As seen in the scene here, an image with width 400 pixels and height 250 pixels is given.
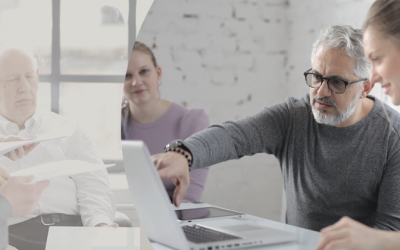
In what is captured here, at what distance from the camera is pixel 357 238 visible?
0.34 m

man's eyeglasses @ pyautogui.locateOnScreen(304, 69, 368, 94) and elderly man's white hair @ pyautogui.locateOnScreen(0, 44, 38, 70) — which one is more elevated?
elderly man's white hair @ pyautogui.locateOnScreen(0, 44, 38, 70)

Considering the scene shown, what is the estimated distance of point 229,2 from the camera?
65 cm

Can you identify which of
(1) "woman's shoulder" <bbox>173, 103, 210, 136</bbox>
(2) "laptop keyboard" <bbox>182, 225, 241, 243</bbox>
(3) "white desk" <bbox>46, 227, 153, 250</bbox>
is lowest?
(3) "white desk" <bbox>46, 227, 153, 250</bbox>

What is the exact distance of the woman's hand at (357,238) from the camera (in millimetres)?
338

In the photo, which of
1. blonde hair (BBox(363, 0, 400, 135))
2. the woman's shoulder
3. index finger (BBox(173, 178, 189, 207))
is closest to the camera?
blonde hair (BBox(363, 0, 400, 135))

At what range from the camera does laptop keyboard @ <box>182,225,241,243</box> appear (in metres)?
0.43

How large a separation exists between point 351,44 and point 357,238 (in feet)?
0.70

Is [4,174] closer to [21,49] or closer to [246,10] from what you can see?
[21,49]

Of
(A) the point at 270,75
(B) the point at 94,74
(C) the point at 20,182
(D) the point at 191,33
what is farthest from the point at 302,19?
(C) the point at 20,182

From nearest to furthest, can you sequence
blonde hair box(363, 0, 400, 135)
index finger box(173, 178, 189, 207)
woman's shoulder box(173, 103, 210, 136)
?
blonde hair box(363, 0, 400, 135) → index finger box(173, 178, 189, 207) → woman's shoulder box(173, 103, 210, 136)

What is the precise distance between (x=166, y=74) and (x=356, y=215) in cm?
38

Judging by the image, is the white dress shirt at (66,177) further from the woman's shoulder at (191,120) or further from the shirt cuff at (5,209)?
the woman's shoulder at (191,120)

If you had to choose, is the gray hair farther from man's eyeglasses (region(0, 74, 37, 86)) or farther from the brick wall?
man's eyeglasses (region(0, 74, 37, 86))

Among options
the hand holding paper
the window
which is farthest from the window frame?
the hand holding paper
